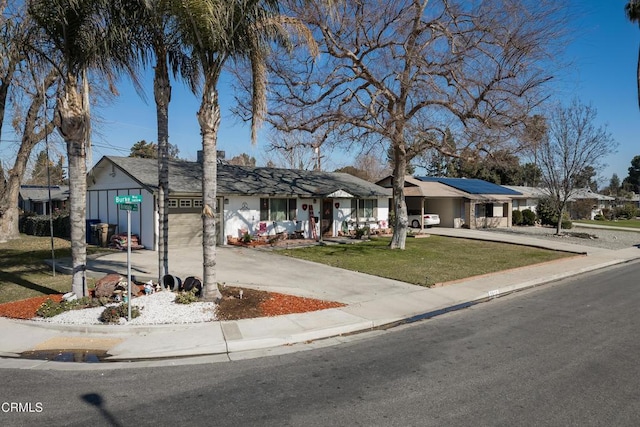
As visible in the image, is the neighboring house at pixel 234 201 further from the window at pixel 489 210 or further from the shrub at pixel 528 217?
the shrub at pixel 528 217

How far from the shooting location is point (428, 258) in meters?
18.1

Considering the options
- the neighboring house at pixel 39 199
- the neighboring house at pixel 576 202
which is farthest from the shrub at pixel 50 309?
the neighboring house at pixel 576 202

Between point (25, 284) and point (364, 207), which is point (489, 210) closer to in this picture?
point (364, 207)

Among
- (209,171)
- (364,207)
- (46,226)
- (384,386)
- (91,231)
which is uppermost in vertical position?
(209,171)

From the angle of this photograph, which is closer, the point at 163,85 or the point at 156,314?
the point at 156,314

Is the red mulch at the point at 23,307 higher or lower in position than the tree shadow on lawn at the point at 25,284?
lower

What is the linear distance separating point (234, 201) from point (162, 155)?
36.0ft

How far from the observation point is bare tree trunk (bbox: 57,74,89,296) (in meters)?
9.45

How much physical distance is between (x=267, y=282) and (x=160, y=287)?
3102mm

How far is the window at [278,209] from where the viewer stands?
75.6 ft

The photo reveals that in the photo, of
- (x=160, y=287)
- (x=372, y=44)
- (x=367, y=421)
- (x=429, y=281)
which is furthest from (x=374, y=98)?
(x=367, y=421)

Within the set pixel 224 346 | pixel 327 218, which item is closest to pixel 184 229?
pixel 327 218

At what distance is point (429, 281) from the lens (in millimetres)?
13094

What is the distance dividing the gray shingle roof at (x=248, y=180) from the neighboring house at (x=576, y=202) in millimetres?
19241
